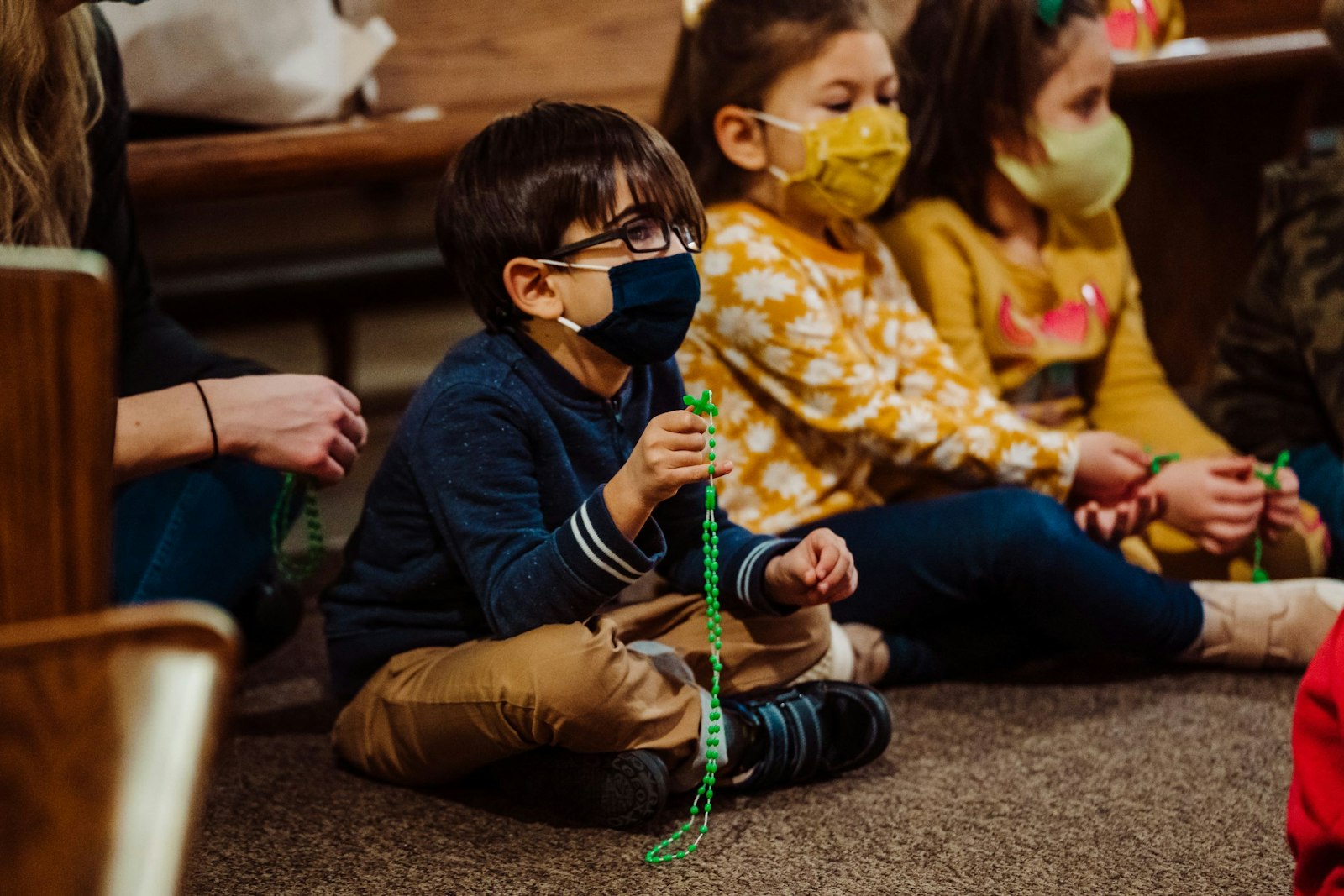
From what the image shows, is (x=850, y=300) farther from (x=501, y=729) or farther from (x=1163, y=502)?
(x=501, y=729)

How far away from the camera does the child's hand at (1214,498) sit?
4.54 ft

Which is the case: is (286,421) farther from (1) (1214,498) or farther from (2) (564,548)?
(1) (1214,498)

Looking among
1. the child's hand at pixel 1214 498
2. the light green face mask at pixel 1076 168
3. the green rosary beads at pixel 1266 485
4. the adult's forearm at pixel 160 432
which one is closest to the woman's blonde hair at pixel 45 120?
the adult's forearm at pixel 160 432

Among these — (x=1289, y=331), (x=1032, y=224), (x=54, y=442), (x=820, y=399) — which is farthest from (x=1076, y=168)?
(x=54, y=442)

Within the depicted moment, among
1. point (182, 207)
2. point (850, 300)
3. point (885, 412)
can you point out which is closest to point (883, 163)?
point (850, 300)

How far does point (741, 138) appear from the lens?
139 cm

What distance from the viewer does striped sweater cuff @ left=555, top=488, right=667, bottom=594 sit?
3.19 feet

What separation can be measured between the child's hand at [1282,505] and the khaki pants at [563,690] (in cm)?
55

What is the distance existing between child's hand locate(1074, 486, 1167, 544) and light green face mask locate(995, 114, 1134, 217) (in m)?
0.36

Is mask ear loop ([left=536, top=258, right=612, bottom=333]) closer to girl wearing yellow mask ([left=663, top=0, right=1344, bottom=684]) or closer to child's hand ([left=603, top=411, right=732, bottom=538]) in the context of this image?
child's hand ([left=603, top=411, right=732, bottom=538])

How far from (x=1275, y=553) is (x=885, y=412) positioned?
494 mm

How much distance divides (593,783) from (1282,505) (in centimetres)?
82

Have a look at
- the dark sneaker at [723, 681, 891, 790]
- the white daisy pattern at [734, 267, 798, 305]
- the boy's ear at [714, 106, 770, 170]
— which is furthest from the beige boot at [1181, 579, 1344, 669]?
the boy's ear at [714, 106, 770, 170]

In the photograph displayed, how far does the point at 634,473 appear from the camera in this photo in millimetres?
958
